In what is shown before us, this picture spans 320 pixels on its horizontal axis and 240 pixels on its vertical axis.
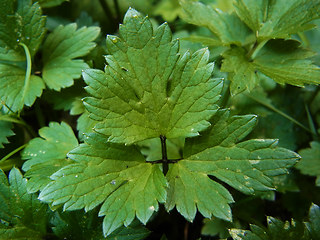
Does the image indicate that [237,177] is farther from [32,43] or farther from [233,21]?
[32,43]

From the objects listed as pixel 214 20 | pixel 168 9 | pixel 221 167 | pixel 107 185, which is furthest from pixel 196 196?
pixel 168 9

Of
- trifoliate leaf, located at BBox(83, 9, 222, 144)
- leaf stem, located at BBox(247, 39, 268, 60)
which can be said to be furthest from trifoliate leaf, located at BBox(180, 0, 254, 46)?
trifoliate leaf, located at BBox(83, 9, 222, 144)

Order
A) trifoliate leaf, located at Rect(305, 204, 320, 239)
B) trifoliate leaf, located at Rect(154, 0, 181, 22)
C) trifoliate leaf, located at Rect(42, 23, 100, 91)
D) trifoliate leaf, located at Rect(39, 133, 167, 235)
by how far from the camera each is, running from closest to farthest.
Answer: trifoliate leaf, located at Rect(39, 133, 167, 235)
trifoliate leaf, located at Rect(305, 204, 320, 239)
trifoliate leaf, located at Rect(42, 23, 100, 91)
trifoliate leaf, located at Rect(154, 0, 181, 22)

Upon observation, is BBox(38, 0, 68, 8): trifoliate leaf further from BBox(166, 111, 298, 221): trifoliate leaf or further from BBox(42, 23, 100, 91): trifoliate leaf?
BBox(166, 111, 298, 221): trifoliate leaf

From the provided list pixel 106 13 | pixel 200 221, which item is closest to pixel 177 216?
pixel 200 221

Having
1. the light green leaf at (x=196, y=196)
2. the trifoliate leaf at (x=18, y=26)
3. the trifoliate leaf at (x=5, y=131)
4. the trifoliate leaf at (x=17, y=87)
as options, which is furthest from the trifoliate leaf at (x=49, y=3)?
the light green leaf at (x=196, y=196)

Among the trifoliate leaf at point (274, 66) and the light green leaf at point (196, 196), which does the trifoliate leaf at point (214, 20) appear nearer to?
the trifoliate leaf at point (274, 66)

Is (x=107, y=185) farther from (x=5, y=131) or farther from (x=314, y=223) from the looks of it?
(x=314, y=223)

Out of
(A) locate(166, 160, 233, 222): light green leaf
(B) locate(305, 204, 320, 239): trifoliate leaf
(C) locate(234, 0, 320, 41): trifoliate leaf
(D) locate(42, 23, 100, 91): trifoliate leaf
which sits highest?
(C) locate(234, 0, 320, 41): trifoliate leaf
